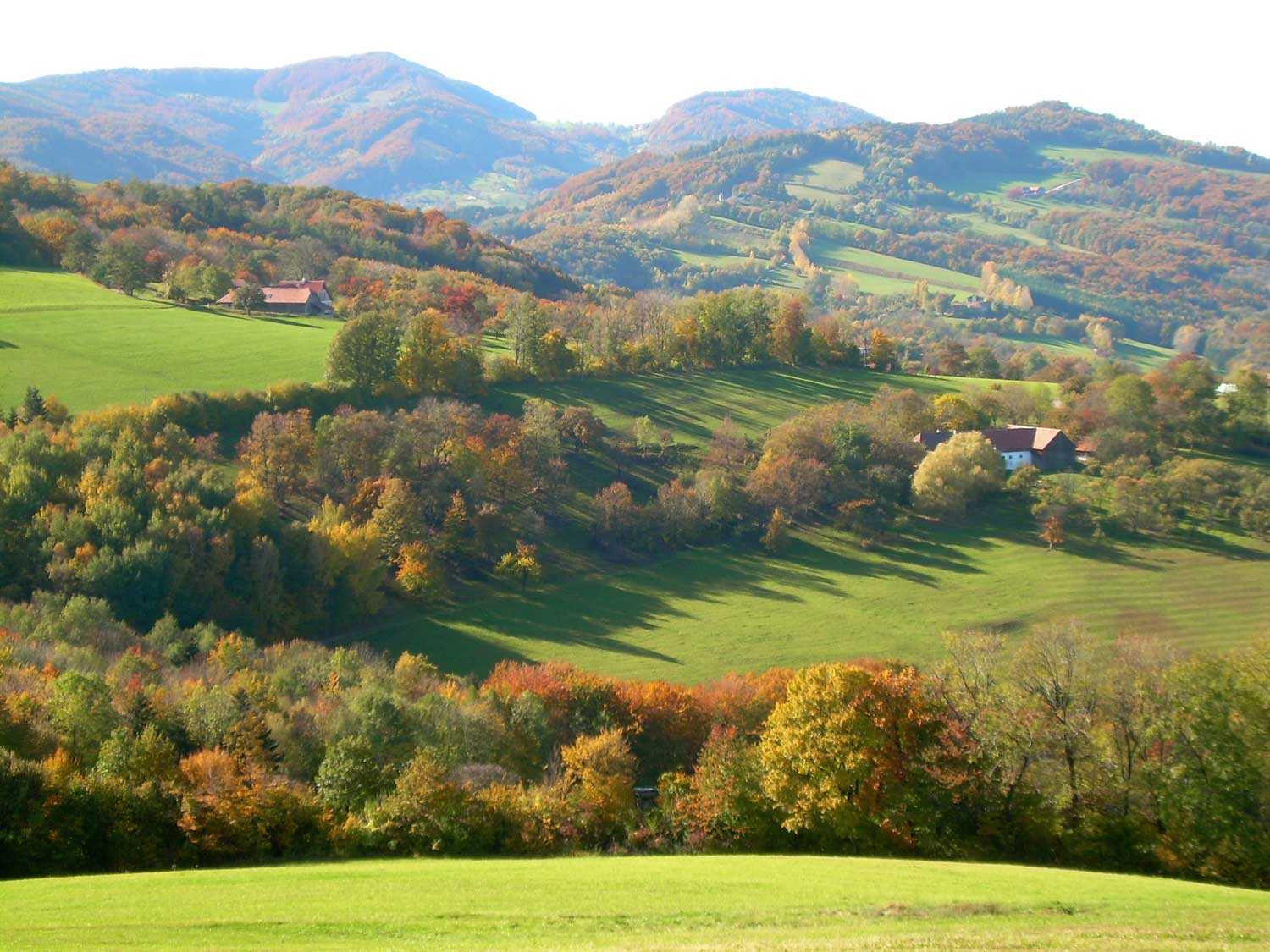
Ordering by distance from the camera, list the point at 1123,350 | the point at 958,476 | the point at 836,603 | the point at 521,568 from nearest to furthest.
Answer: the point at 836,603, the point at 521,568, the point at 958,476, the point at 1123,350

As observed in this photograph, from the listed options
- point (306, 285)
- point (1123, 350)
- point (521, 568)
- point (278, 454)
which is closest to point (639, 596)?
point (521, 568)

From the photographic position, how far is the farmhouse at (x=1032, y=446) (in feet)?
274

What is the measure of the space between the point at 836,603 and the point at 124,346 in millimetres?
58186

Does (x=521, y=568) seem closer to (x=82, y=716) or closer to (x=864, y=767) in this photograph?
(x=82, y=716)

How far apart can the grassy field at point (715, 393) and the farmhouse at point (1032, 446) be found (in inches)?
539

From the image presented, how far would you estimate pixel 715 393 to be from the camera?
311 ft

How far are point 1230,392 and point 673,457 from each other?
162 feet

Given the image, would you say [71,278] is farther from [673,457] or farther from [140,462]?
[673,457]

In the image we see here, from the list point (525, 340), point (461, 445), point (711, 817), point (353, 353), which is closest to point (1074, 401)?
point (525, 340)

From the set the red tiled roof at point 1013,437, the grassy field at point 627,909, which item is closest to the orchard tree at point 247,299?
the red tiled roof at point 1013,437

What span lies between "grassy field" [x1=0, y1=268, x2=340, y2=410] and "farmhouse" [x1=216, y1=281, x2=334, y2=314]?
16.6 ft

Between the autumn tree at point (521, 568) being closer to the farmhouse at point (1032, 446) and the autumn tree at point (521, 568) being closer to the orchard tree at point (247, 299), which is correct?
the farmhouse at point (1032, 446)

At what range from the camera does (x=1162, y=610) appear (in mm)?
62094

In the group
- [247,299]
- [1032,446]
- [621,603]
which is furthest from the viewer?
[247,299]
